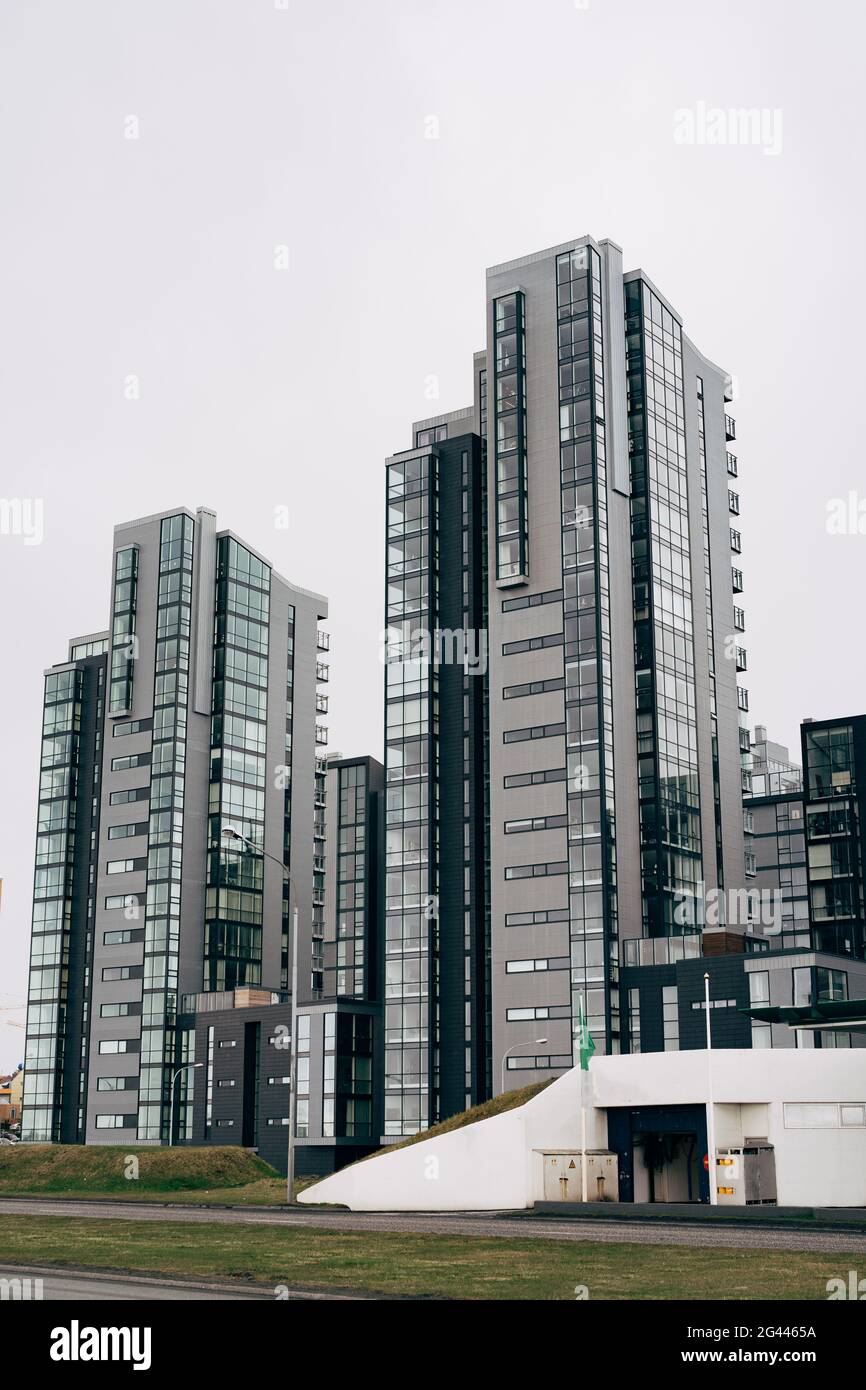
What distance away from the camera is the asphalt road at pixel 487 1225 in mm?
36344

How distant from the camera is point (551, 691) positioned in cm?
10450

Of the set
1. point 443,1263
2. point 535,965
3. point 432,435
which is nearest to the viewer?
point 443,1263

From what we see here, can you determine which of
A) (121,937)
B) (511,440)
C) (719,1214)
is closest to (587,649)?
(511,440)

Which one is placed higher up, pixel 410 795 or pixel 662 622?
pixel 662 622

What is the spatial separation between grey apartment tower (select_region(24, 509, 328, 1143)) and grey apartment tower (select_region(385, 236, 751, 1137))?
1021 inches

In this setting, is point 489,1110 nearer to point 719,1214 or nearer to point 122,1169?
point 719,1214

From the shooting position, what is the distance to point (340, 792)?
129750 mm

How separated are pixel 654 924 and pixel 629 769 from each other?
36.5 feet

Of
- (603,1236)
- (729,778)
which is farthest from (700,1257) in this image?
(729,778)

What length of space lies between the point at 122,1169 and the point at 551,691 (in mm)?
43673

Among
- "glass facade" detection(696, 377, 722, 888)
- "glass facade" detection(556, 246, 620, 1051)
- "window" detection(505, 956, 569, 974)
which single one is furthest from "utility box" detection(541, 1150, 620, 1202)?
"glass facade" detection(696, 377, 722, 888)

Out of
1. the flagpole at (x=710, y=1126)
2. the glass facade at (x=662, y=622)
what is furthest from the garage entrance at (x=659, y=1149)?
the glass facade at (x=662, y=622)

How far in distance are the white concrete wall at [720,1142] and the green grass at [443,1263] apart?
1800 cm

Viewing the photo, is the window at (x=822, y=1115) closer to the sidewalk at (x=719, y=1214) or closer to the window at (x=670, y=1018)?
the sidewalk at (x=719, y=1214)
